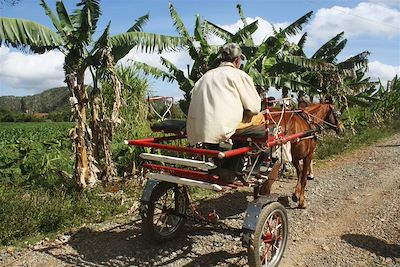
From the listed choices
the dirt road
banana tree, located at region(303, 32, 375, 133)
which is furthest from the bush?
banana tree, located at region(303, 32, 375, 133)

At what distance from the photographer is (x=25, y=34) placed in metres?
6.15

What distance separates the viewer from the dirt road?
472cm

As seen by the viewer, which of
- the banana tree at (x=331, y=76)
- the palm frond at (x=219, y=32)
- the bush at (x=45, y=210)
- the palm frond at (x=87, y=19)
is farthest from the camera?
the banana tree at (x=331, y=76)

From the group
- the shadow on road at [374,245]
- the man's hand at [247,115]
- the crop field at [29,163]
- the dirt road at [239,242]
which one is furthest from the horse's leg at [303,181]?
the crop field at [29,163]

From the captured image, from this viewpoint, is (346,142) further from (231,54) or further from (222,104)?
(222,104)

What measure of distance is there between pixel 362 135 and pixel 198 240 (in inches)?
509

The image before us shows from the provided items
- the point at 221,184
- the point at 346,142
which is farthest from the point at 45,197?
the point at 346,142

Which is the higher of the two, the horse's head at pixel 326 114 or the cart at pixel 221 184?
the horse's head at pixel 326 114

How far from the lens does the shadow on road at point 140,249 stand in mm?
4676

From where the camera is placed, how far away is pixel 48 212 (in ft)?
18.5

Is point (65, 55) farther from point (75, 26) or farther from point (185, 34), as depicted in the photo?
point (185, 34)

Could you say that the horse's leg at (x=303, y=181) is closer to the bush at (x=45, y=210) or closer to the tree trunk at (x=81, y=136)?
the bush at (x=45, y=210)

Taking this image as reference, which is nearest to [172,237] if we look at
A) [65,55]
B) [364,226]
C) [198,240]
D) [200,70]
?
[198,240]

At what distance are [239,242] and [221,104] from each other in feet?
6.84
